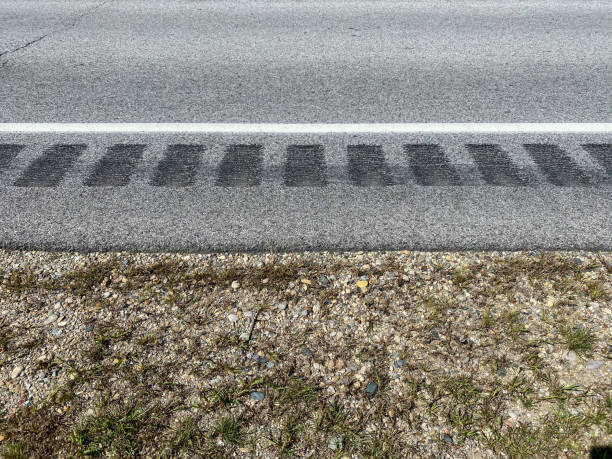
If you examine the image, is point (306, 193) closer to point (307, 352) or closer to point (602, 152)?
point (307, 352)

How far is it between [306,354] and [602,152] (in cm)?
337

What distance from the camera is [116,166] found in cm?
441

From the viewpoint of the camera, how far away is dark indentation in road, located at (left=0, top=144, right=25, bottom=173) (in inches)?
174

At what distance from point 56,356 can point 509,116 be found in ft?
14.3

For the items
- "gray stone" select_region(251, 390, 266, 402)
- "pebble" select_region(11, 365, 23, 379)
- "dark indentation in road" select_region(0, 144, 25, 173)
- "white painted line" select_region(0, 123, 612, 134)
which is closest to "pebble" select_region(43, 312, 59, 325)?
"pebble" select_region(11, 365, 23, 379)

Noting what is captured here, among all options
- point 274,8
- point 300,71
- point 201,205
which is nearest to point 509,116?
point 300,71

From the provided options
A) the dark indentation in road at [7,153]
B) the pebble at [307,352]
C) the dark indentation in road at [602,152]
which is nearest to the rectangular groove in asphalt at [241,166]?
the pebble at [307,352]

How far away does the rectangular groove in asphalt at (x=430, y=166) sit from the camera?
13.8ft

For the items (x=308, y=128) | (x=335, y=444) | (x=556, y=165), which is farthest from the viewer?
(x=308, y=128)

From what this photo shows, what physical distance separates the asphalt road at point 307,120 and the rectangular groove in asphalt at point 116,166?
0.06 feet

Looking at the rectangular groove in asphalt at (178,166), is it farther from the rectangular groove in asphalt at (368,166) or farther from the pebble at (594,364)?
the pebble at (594,364)

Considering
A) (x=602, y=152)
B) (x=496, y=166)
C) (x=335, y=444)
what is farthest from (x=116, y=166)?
(x=602, y=152)

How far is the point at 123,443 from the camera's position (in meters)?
2.42

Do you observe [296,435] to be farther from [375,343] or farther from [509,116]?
[509,116]
